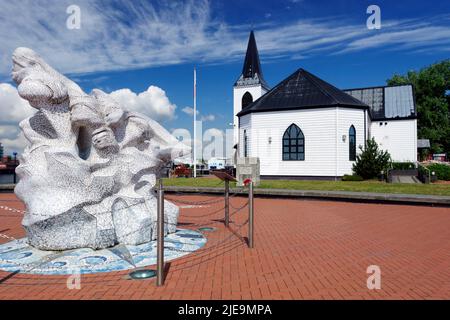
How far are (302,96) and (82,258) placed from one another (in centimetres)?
2546

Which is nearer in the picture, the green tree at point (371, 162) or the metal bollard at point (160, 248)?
the metal bollard at point (160, 248)

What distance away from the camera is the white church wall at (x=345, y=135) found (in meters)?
26.8

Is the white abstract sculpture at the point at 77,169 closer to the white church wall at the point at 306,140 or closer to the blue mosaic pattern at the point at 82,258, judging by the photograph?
the blue mosaic pattern at the point at 82,258

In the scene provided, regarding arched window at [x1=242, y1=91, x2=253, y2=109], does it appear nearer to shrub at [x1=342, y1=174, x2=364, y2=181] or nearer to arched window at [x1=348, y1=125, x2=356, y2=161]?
arched window at [x1=348, y1=125, x2=356, y2=161]

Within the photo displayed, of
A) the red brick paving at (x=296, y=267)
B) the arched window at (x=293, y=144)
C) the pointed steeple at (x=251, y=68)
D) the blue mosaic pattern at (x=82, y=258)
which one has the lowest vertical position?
the red brick paving at (x=296, y=267)

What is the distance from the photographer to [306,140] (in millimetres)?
27641

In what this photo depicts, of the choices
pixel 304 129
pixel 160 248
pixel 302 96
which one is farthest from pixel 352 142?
pixel 160 248

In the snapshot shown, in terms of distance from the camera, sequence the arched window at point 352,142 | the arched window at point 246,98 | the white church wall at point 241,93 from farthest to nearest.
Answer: the arched window at point 246,98, the white church wall at point 241,93, the arched window at point 352,142

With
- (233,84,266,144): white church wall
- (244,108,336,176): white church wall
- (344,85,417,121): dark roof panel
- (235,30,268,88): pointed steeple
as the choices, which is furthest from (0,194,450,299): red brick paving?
(235,30,268,88): pointed steeple

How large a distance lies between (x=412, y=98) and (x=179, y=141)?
Answer: 34491 mm

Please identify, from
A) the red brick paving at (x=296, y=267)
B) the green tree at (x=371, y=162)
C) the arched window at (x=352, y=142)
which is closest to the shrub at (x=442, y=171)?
the green tree at (x=371, y=162)

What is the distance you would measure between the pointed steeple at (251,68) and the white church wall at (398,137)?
61.8 ft

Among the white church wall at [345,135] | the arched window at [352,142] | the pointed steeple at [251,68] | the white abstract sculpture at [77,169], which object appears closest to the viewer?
the white abstract sculpture at [77,169]

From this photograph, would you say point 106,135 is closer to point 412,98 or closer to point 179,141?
point 179,141
